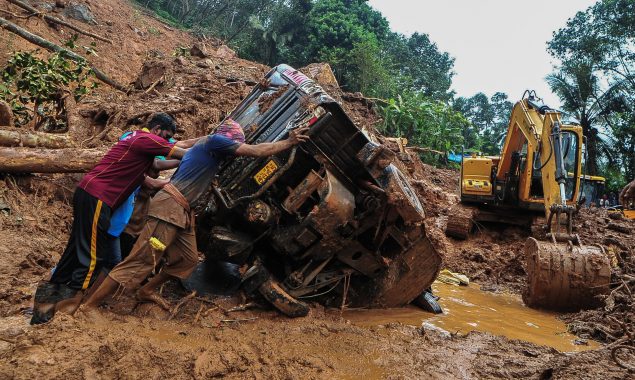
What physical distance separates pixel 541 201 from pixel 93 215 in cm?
795

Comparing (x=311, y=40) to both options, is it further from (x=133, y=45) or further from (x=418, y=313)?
(x=418, y=313)

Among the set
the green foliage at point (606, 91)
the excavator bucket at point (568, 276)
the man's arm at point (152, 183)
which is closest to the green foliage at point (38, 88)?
the man's arm at point (152, 183)

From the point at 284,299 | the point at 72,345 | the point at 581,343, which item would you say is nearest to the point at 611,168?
the point at 581,343

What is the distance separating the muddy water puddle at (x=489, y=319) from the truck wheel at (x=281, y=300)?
0.58 m

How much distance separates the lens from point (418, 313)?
4516 mm

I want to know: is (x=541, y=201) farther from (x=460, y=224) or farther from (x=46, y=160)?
(x=46, y=160)

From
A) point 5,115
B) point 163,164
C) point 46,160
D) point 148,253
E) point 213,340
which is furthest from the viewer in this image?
point 5,115

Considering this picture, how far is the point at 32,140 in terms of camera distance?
229 inches

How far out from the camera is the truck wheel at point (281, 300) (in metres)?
3.70

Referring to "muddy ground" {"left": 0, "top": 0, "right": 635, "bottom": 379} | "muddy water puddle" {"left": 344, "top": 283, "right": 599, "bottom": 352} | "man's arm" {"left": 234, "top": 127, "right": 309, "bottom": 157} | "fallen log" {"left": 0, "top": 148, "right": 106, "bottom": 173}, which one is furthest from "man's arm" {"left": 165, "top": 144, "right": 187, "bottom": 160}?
"fallen log" {"left": 0, "top": 148, "right": 106, "bottom": 173}

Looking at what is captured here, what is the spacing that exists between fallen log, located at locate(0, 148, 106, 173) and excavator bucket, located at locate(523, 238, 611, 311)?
17.9 ft

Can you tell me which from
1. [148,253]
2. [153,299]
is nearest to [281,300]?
[153,299]

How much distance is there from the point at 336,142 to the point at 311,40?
915 inches

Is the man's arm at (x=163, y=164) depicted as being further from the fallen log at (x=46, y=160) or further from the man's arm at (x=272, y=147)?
the fallen log at (x=46, y=160)
